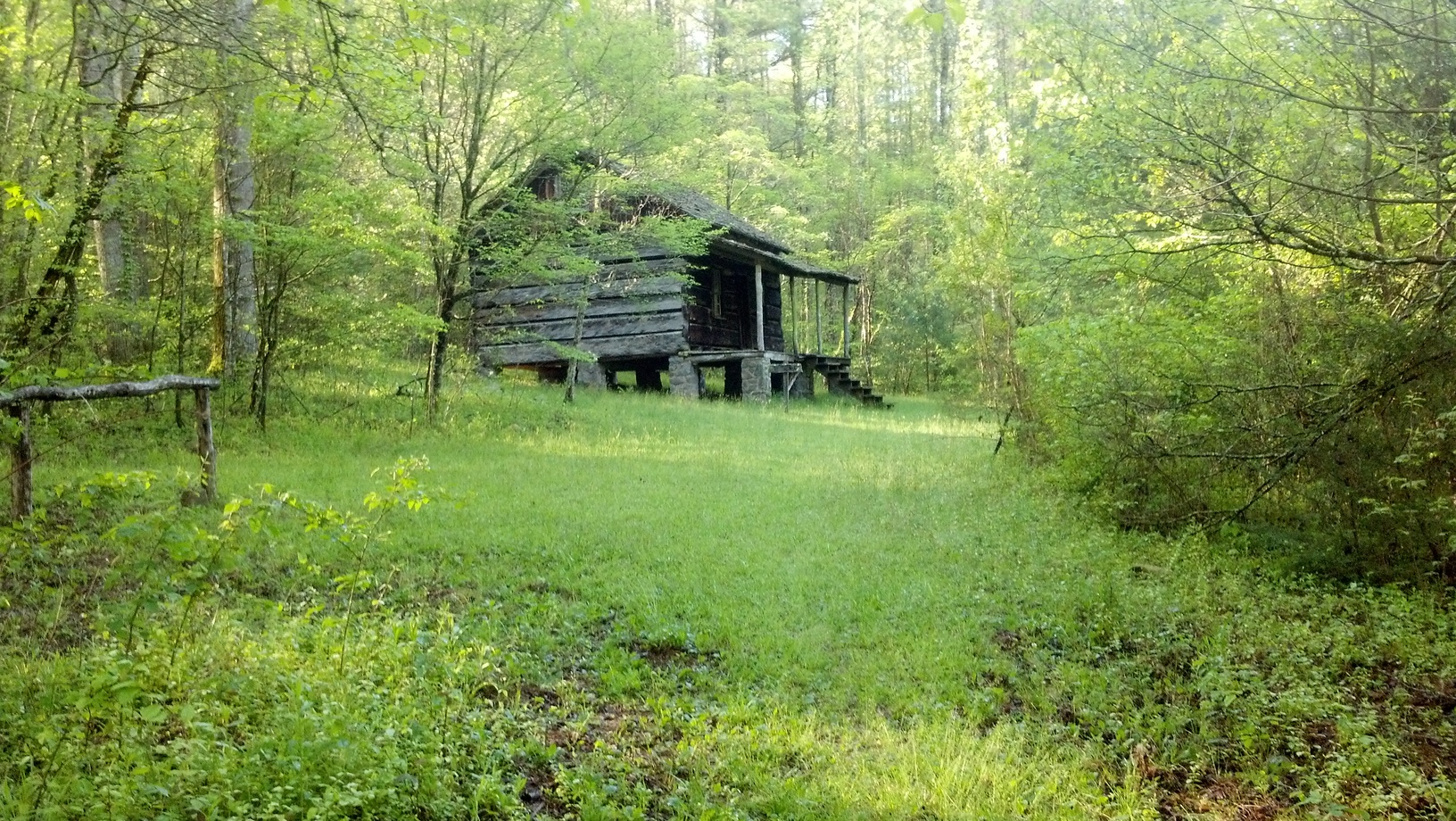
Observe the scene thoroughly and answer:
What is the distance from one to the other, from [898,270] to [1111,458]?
2630 cm

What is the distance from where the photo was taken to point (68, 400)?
661cm

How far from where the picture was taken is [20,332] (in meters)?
7.53

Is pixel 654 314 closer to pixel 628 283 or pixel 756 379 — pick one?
pixel 628 283

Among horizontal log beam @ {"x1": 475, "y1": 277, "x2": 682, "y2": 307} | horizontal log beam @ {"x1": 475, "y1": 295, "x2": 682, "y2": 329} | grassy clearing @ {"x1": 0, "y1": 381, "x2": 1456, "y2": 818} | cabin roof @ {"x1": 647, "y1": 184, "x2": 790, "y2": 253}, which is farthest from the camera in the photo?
horizontal log beam @ {"x1": 475, "y1": 295, "x2": 682, "y2": 329}

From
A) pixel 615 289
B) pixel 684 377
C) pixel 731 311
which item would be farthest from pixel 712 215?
pixel 684 377

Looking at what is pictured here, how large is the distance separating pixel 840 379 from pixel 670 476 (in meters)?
14.4

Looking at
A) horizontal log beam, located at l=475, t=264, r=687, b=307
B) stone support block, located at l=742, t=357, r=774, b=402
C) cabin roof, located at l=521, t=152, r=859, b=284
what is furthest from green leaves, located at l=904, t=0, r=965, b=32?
stone support block, located at l=742, t=357, r=774, b=402

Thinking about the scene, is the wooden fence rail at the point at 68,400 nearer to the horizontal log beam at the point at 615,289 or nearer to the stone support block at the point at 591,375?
the horizontal log beam at the point at 615,289

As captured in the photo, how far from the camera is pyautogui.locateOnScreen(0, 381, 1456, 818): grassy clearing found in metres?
3.46

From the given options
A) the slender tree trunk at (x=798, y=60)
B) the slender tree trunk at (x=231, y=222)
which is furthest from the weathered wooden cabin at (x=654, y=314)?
the slender tree trunk at (x=798, y=60)

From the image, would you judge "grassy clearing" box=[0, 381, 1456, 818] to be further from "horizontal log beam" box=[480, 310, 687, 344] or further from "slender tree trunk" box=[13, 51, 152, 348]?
"horizontal log beam" box=[480, 310, 687, 344]

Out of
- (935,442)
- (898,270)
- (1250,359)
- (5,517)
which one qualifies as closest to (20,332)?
(5,517)

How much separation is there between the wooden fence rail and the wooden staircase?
17.5m

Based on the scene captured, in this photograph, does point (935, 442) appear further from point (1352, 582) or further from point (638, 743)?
point (638, 743)
